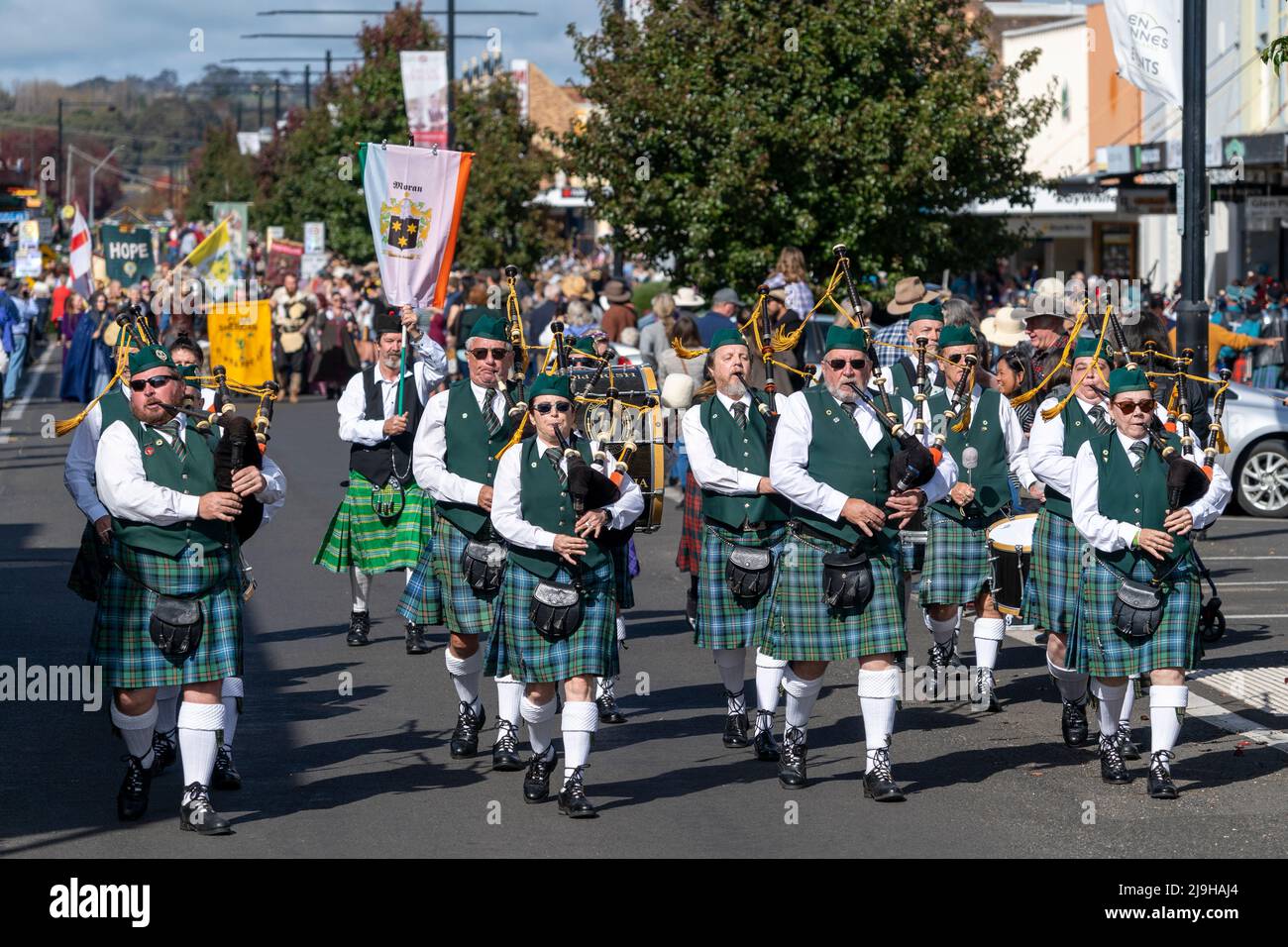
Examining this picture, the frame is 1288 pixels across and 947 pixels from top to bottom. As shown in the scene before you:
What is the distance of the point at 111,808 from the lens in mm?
7578

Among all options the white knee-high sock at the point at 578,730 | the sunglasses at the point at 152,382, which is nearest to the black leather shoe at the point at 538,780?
the white knee-high sock at the point at 578,730

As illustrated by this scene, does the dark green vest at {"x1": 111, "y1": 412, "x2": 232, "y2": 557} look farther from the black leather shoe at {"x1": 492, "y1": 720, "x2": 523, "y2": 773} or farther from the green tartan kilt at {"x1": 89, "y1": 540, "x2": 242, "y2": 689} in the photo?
the black leather shoe at {"x1": 492, "y1": 720, "x2": 523, "y2": 773}

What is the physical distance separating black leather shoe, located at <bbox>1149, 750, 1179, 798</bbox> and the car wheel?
9.63 meters

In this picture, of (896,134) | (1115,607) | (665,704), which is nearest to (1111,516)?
(1115,607)

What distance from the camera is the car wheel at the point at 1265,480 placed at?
1689 centimetres

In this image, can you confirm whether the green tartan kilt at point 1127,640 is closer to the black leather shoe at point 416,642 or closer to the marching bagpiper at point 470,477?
the marching bagpiper at point 470,477

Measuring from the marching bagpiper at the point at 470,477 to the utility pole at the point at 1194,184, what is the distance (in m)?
6.56

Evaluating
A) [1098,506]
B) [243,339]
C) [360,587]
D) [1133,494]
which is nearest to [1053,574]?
[1098,506]

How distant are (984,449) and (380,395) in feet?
11.1

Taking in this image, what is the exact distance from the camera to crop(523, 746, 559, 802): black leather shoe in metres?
7.71

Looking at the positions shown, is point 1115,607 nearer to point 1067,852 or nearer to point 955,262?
point 1067,852

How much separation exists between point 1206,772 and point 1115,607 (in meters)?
0.98

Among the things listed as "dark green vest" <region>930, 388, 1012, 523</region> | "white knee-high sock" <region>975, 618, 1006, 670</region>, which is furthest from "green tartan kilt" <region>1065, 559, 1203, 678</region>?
"dark green vest" <region>930, 388, 1012, 523</region>

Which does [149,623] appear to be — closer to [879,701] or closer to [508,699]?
[508,699]
